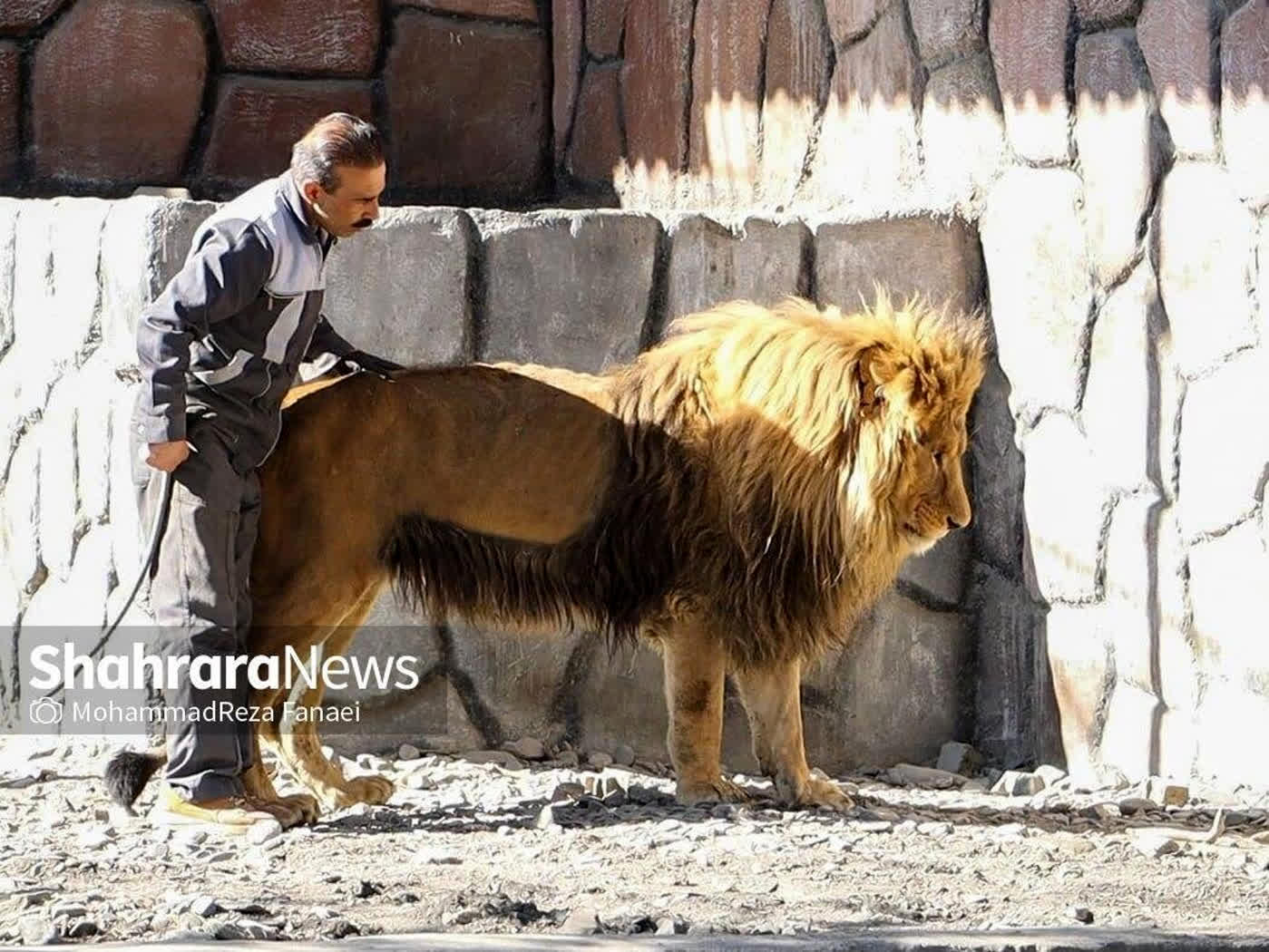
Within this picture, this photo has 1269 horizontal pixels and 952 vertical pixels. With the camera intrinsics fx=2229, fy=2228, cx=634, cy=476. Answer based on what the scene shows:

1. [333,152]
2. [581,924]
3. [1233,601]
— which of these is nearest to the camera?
[581,924]

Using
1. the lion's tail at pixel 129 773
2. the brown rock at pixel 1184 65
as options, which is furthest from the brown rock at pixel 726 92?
the lion's tail at pixel 129 773

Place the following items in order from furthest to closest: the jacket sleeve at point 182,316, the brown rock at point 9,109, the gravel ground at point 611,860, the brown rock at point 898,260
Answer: the brown rock at point 9,109
the brown rock at point 898,260
the jacket sleeve at point 182,316
the gravel ground at point 611,860

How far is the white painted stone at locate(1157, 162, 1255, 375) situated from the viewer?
549 centimetres

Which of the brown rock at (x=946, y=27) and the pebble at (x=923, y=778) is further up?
the brown rock at (x=946, y=27)

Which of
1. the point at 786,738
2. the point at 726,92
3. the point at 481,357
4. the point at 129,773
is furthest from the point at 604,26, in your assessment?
the point at 129,773

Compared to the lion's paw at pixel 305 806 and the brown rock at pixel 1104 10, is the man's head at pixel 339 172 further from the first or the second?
the brown rock at pixel 1104 10

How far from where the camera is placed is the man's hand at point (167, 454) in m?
4.81

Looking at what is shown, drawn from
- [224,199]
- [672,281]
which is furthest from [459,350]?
[224,199]

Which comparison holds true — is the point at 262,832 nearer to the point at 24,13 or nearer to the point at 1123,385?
the point at 1123,385

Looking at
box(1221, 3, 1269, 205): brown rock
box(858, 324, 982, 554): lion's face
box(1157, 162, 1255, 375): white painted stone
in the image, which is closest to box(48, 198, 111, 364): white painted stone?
box(858, 324, 982, 554): lion's face

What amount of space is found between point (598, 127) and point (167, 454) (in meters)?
3.54

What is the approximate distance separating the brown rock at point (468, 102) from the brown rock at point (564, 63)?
2.7 inches

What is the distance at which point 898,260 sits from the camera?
625cm

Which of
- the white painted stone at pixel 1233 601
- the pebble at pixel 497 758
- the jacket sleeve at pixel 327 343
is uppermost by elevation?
the jacket sleeve at pixel 327 343
